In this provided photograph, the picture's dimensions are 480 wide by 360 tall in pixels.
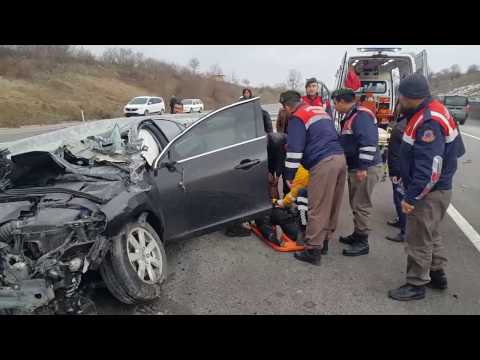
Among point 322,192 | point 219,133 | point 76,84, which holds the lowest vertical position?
point 322,192

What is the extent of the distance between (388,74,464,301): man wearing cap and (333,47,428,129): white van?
14.0ft

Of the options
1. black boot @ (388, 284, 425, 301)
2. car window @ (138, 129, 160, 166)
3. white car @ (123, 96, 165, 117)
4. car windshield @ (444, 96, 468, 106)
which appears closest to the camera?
black boot @ (388, 284, 425, 301)

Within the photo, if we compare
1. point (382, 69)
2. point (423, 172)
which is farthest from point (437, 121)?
point (382, 69)

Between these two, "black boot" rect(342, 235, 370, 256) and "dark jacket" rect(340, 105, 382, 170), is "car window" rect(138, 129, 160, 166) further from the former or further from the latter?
"black boot" rect(342, 235, 370, 256)

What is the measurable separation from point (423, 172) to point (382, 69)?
23.9 feet

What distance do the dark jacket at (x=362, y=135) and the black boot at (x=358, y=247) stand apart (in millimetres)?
745

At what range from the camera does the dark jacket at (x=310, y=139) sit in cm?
315

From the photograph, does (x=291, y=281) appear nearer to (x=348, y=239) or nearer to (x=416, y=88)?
(x=348, y=239)

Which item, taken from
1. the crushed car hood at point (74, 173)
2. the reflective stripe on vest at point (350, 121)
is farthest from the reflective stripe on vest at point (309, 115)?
the crushed car hood at point (74, 173)

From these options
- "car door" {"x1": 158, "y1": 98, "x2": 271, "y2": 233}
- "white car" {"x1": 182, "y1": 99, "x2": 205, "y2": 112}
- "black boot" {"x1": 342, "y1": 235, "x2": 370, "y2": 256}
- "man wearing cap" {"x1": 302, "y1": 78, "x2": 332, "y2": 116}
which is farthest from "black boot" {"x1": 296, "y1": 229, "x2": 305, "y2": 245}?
"white car" {"x1": 182, "y1": 99, "x2": 205, "y2": 112}

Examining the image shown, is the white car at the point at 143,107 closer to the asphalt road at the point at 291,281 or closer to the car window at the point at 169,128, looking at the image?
the car window at the point at 169,128

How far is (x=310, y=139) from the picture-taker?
318 centimetres

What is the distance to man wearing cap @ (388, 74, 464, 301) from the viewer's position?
2.39 m

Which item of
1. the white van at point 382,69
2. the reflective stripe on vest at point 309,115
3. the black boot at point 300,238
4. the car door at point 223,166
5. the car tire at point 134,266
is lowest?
the black boot at point 300,238
